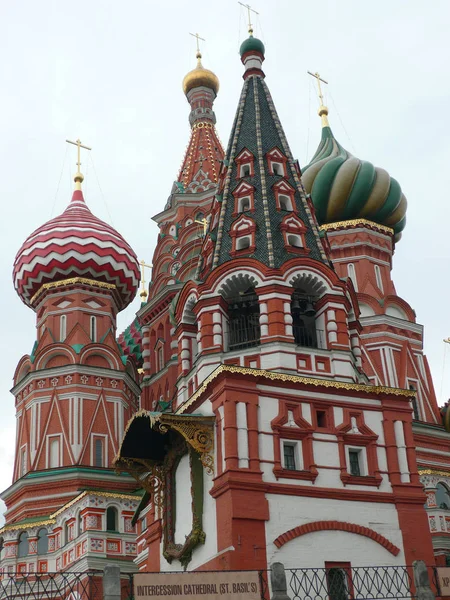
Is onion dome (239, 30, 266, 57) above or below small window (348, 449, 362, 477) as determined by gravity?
above

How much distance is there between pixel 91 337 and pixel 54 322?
1172 mm

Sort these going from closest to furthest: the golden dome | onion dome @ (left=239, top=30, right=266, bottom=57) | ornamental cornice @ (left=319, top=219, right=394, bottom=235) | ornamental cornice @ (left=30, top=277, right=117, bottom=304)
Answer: onion dome @ (left=239, top=30, right=266, bottom=57) → ornamental cornice @ (left=319, top=219, right=394, bottom=235) → ornamental cornice @ (left=30, top=277, right=117, bottom=304) → the golden dome

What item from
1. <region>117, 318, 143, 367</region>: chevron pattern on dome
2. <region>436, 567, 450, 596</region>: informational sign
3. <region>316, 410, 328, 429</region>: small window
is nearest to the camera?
<region>436, 567, 450, 596</region>: informational sign

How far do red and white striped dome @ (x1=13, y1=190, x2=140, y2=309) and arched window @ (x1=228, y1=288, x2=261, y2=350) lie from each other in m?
10.1

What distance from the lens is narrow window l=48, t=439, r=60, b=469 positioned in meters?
24.8

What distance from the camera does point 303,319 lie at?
18.5 m

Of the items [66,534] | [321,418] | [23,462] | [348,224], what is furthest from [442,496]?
[23,462]

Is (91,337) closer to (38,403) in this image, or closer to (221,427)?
(38,403)

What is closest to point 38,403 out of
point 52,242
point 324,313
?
point 52,242

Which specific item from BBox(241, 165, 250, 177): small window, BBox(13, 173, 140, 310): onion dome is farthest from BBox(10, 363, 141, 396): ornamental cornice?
BBox(241, 165, 250, 177): small window

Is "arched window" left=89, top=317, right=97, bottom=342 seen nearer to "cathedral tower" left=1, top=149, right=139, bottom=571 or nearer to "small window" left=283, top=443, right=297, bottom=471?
"cathedral tower" left=1, top=149, right=139, bottom=571

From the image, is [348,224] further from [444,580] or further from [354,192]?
[444,580]

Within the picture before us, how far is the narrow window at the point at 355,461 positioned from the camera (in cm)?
1638

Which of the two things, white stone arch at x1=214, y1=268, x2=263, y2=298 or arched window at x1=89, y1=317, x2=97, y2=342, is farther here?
arched window at x1=89, y1=317, x2=97, y2=342
